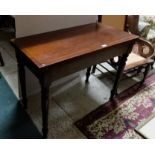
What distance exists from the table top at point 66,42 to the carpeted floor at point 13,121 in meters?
0.73

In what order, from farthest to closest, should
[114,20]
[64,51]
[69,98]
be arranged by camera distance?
[114,20], [69,98], [64,51]

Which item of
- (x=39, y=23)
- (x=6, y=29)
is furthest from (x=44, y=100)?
(x=6, y=29)

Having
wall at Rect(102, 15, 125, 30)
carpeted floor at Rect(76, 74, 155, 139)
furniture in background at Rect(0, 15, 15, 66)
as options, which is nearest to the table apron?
carpeted floor at Rect(76, 74, 155, 139)

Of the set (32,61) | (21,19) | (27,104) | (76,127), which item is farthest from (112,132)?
(21,19)

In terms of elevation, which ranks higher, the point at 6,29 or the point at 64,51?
the point at 64,51

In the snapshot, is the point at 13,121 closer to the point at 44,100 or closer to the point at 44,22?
the point at 44,100

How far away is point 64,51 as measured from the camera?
1.35 m

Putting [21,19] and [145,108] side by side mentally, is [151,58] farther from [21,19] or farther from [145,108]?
[21,19]

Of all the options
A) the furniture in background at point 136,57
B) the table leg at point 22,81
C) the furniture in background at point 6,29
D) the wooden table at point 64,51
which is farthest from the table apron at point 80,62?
the furniture in background at point 6,29

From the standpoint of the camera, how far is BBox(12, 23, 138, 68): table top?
1.28 meters

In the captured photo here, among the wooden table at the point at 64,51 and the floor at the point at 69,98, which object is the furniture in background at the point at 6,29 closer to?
the floor at the point at 69,98

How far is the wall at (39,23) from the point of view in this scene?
5.06ft

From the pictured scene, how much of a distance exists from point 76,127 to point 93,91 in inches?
22.8

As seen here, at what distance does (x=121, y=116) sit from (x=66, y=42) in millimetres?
933
